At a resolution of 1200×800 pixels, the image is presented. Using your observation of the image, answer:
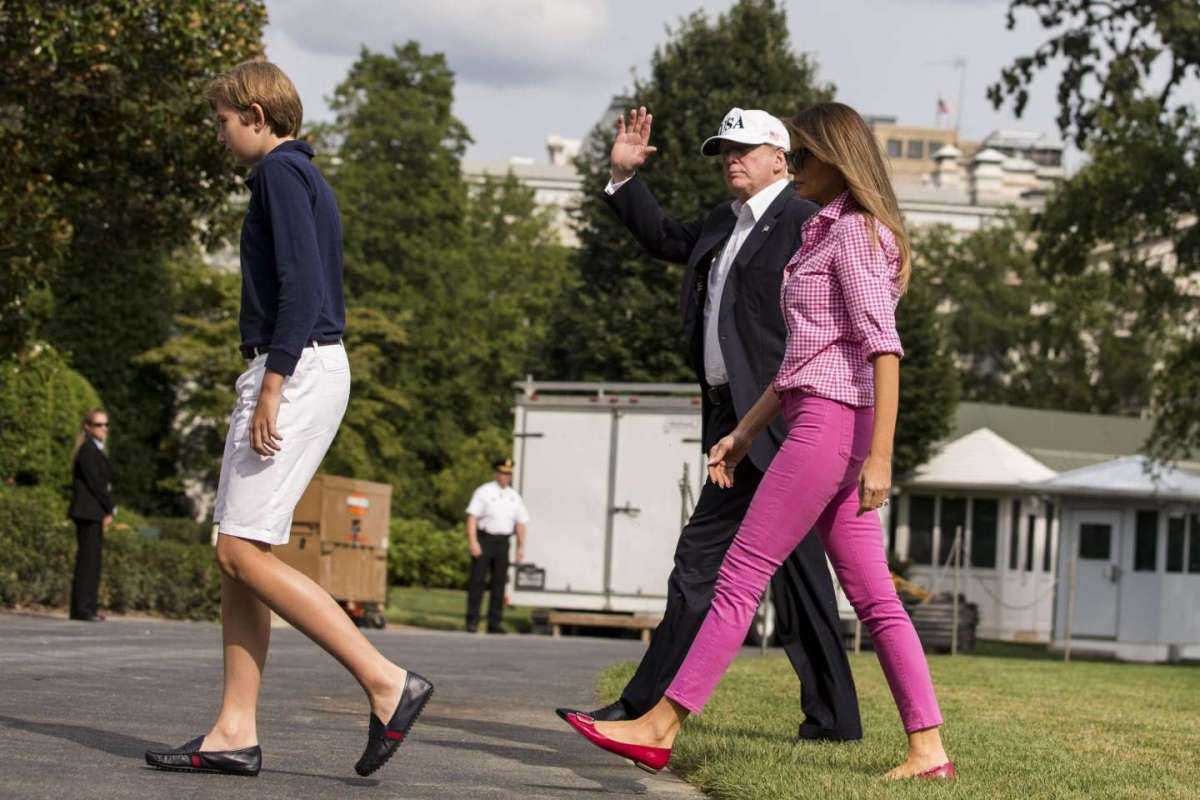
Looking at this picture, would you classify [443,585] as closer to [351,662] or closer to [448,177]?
[448,177]

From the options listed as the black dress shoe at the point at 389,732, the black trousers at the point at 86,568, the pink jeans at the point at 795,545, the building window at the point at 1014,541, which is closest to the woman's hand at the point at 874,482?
the pink jeans at the point at 795,545

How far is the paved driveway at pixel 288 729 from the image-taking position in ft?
17.5

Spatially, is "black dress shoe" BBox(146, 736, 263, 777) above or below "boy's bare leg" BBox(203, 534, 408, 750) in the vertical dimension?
below

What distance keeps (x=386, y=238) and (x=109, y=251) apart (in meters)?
33.1

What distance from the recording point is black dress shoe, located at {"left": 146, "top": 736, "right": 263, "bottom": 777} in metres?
5.45

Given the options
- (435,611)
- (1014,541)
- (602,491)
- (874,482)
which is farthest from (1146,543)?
(874,482)

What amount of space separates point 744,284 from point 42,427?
2592 cm

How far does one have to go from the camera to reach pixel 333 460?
158 feet

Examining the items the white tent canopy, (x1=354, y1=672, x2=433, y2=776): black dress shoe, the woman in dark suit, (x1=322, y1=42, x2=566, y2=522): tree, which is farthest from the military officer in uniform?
(x1=322, y1=42, x2=566, y2=522): tree

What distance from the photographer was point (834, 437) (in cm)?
568

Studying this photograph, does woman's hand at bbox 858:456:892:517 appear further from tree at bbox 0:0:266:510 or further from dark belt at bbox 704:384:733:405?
tree at bbox 0:0:266:510

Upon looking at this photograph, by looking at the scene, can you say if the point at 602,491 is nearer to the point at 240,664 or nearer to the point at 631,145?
the point at 631,145

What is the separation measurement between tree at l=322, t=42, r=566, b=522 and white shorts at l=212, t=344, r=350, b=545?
43.5m

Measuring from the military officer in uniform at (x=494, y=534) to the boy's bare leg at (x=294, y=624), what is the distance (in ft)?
55.7
